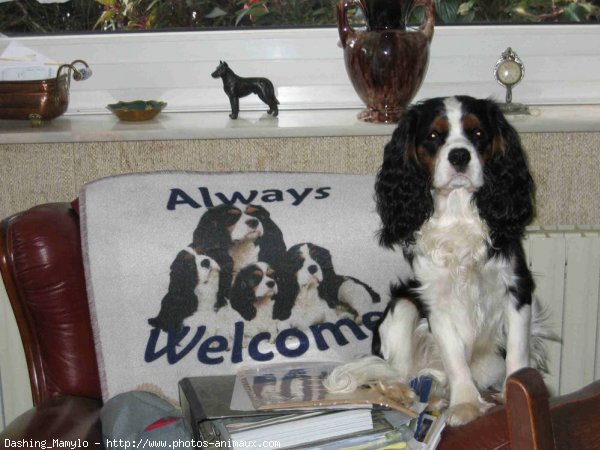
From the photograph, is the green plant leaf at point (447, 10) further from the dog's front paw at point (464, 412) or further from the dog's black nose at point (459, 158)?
the dog's front paw at point (464, 412)

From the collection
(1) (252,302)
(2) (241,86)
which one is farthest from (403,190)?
(2) (241,86)

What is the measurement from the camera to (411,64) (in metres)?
2.04

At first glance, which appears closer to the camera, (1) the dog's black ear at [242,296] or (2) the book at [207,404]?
(2) the book at [207,404]

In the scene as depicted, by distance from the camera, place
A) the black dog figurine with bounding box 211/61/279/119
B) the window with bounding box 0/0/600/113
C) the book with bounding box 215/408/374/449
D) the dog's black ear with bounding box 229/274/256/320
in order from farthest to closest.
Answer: the window with bounding box 0/0/600/113 < the black dog figurine with bounding box 211/61/279/119 < the dog's black ear with bounding box 229/274/256/320 < the book with bounding box 215/408/374/449

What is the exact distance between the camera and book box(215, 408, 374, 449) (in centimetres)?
137

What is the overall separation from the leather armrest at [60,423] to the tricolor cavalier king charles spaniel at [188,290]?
0.23 meters

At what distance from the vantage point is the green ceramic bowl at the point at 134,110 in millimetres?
2166

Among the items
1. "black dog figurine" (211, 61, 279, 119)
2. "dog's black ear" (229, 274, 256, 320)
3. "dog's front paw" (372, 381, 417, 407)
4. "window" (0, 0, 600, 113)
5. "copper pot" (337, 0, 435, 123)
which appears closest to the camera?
"dog's front paw" (372, 381, 417, 407)

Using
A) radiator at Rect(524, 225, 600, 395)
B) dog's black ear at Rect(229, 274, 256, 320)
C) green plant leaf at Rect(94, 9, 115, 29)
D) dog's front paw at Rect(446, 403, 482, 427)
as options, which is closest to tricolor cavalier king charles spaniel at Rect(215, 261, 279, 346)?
dog's black ear at Rect(229, 274, 256, 320)

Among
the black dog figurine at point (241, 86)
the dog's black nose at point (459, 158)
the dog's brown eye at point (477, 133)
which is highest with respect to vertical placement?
the black dog figurine at point (241, 86)

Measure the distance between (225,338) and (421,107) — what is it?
0.64m

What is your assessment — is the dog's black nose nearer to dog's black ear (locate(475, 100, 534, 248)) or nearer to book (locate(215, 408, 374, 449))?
dog's black ear (locate(475, 100, 534, 248))

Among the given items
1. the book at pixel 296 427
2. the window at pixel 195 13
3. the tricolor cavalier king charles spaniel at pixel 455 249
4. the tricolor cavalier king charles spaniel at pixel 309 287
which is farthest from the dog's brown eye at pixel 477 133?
the window at pixel 195 13

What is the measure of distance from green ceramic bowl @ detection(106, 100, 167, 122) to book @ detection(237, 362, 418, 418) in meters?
0.83
